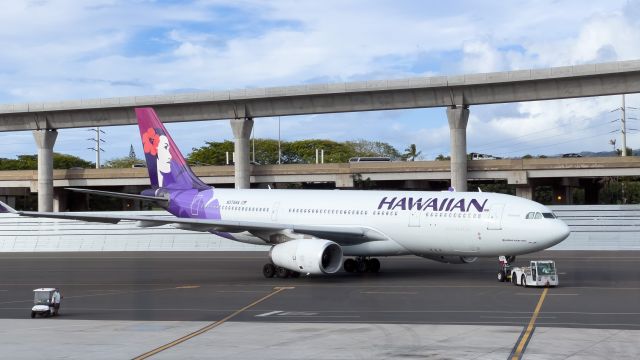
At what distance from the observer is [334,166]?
288 ft

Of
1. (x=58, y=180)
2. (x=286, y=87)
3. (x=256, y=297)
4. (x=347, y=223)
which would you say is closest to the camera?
(x=256, y=297)

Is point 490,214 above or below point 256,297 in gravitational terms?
above

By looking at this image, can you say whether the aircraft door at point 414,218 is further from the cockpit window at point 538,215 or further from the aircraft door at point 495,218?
the cockpit window at point 538,215

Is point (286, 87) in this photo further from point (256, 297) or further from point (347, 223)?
point (256, 297)

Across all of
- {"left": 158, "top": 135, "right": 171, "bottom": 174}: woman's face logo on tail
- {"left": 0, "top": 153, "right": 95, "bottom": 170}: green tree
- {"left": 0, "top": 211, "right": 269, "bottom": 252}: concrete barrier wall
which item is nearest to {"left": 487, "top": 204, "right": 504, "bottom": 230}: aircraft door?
{"left": 158, "top": 135, "right": 171, "bottom": 174}: woman's face logo on tail

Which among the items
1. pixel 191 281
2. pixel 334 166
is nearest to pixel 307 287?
pixel 191 281

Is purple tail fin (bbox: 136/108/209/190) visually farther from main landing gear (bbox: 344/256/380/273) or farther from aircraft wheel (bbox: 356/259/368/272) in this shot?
aircraft wheel (bbox: 356/259/368/272)

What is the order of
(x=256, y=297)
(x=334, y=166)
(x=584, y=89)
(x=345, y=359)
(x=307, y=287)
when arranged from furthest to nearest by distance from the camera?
1. (x=334, y=166)
2. (x=584, y=89)
3. (x=307, y=287)
4. (x=256, y=297)
5. (x=345, y=359)

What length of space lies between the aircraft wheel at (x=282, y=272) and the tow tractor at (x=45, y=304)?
519 inches

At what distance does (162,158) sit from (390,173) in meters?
42.7

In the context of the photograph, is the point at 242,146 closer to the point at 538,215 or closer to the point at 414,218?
the point at 414,218

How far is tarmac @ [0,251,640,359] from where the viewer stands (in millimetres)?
18703

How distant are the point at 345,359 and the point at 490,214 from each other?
60.0 ft

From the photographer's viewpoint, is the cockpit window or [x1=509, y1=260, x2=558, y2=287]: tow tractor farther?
the cockpit window
